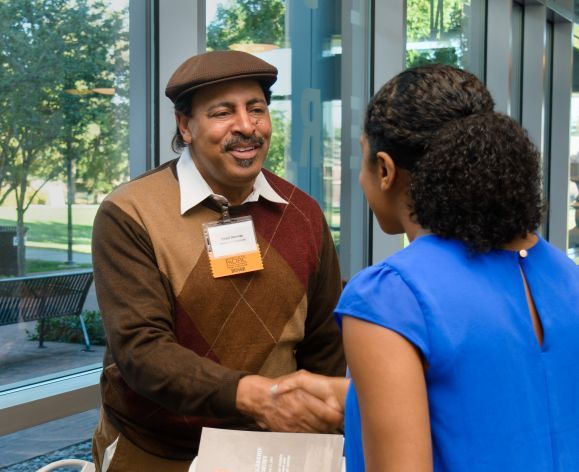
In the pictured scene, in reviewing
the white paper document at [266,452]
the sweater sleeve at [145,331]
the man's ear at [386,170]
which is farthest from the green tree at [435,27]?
the man's ear at [386,170]

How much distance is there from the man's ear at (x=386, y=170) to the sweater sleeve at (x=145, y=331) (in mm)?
694

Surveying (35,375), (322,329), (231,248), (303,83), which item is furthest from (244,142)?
(303,83)

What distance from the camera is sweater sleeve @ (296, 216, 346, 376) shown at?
2.26 m

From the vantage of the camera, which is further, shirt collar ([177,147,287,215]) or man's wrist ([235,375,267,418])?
shirt collar ([177,147,287,215])

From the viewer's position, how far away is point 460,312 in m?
1.21

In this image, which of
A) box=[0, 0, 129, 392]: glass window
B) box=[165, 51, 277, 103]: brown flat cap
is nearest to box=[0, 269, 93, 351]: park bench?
box=[0, 0, 129, 392]: glass window

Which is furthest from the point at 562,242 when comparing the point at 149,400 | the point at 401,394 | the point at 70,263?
the point at 401,394

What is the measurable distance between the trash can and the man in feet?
2.90

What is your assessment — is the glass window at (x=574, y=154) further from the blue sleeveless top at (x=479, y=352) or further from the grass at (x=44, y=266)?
the blue sleeveless top at (x=479, y=352)

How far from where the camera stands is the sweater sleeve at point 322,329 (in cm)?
226

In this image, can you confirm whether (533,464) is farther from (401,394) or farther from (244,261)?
(244,261)

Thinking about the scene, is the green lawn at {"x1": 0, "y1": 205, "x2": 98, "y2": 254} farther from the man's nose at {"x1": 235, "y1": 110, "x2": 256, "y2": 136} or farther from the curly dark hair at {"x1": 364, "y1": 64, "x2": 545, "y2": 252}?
the curly dark hair at {"x1": 364, "y1": 64, "x2": 545, "y2": 252}

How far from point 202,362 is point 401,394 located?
0.79 meters

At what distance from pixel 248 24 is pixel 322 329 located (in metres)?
2.10
